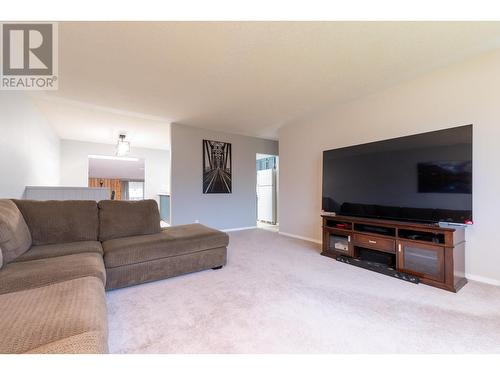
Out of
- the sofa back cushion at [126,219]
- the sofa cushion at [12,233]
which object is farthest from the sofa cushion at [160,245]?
the sofa cushion at [12,233]

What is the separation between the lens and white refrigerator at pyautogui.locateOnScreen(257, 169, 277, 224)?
5.93m

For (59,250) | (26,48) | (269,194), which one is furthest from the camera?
(269,194)

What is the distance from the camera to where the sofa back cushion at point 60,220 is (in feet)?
6.46

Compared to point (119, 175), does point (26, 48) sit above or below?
above

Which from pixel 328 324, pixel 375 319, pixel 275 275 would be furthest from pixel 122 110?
pixel 375 319

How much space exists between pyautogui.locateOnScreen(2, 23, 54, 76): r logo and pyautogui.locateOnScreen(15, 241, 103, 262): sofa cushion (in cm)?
184

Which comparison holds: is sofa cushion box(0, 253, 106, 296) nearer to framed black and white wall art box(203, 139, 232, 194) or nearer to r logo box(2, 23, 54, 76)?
r logo box(2, 23, 54, 76)

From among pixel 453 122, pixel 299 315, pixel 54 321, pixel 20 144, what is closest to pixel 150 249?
pixel 54 321

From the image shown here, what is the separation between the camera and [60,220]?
208cm

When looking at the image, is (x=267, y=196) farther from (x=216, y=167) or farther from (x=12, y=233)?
(x=12, y=233)

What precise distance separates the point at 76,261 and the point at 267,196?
4871 mm

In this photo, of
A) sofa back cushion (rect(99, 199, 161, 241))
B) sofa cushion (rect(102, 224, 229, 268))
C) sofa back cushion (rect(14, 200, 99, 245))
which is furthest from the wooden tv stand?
sofa back cushion (rect(14, 200, 99, 245))

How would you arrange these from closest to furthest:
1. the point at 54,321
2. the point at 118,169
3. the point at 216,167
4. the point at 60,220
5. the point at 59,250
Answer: the point at 54,321 < the point at 59,250 < the point at 60,220 < the point at 216,167 < the point at 118,169

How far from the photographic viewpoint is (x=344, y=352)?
1199 millimetres
